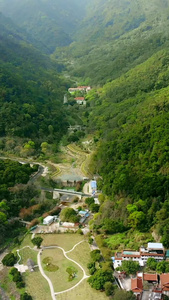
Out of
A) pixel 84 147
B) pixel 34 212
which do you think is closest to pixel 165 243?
pixel 34 212

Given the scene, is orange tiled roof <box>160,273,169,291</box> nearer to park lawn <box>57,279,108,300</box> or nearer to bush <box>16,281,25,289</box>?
park lawn <box>57,279,108,300</box>

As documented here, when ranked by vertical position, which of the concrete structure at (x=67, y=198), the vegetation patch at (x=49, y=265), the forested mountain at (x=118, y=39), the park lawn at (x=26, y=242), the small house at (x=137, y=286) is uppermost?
the forested mountain at (x=118, y=39)

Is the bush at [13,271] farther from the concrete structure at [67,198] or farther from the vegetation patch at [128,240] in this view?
the concrete structure at [67,198]

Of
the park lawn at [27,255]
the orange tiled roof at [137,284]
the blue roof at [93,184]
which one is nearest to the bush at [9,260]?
the park lawn at [27,255]

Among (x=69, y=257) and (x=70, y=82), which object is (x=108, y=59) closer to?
(x=70, y=82)

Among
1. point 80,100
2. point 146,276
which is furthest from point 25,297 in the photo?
point 80,100

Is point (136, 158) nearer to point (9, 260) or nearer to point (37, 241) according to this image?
point (37, 241)
